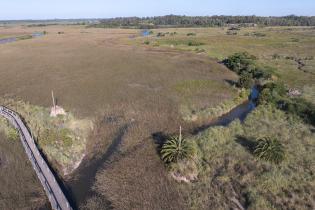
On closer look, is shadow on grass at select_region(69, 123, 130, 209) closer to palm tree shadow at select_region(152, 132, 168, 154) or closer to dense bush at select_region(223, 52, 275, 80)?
palm tree shadow at select_region(152, 132, 168, 154)

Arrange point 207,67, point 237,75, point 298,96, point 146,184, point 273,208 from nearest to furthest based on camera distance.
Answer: point 273,208 → point 146,184 → point 298,96 → point 237,75 → point 207,67

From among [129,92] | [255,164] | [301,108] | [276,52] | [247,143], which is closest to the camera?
[255,164]

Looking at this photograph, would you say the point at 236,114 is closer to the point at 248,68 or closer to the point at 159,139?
the point at 159,139

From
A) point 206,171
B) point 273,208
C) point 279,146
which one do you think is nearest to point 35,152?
point 206,171

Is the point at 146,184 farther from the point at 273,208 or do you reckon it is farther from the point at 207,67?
the point at 207,67

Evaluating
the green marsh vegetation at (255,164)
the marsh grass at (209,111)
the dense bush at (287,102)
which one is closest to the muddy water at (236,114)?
the marsh grass at (209,111)

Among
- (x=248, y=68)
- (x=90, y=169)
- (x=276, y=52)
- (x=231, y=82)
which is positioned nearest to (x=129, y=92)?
(x=231, y=82)

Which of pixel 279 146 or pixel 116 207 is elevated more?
pixel 279 146
